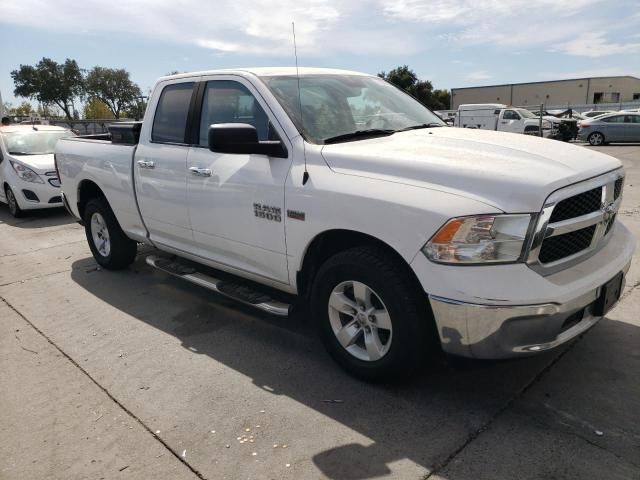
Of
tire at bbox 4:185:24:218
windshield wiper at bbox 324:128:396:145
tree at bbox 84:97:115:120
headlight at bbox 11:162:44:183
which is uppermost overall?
tree at bbox 84:97:115:120

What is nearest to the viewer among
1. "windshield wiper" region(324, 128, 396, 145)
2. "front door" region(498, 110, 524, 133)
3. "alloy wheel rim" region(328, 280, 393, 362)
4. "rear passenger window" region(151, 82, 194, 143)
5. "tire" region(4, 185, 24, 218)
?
"alloy wheel rim" region(328, 280, 393, 362)

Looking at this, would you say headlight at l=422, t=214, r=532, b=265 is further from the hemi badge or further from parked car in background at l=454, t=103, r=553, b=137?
parked car in background at l=454, t=103, r=553, b=137

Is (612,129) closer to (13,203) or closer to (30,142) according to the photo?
(30,142)

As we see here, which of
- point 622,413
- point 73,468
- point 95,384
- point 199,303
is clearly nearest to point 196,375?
point 95,384

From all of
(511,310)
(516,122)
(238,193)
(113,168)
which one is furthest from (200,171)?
(516,122)

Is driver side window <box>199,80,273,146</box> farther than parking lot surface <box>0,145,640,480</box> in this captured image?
Yes

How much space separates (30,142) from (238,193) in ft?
27.1

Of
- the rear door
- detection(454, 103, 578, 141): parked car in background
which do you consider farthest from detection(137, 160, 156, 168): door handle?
detection(454, 103, 578, 141): parked car in background

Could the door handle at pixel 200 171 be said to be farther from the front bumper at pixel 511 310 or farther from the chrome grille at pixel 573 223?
the chrome grille at pixel 573 223

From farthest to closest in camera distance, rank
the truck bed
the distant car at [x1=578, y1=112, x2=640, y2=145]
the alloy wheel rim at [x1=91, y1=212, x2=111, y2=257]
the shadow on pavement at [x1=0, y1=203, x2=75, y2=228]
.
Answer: the distant car at [x1=578, y1=112, x2=640, y2=145] < the shadow on pavement at [x1=0, y1=203, x2=75, y2=228] < the alloy wheel rim at [x1=91, y1=212, x2=111, y2=257] < the truck bed

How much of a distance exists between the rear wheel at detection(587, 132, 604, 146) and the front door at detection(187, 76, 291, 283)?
21.6 meters

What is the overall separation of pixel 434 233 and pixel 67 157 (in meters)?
4.82

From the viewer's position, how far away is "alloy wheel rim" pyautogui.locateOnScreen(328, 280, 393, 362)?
9.82 ft

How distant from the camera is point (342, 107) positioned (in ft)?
12.2
